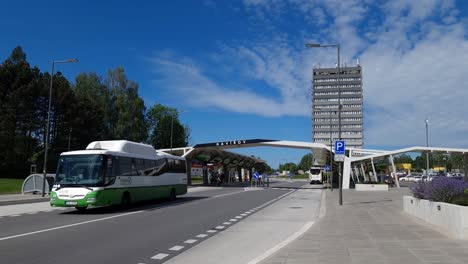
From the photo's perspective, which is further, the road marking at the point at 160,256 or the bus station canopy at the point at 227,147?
the bus station canopy at the point at 227,147

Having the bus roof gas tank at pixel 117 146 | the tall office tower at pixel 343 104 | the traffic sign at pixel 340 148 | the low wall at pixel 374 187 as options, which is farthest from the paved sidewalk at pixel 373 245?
the tall office tower at pixel 343 104

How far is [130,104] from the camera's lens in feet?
268

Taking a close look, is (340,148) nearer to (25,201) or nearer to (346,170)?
(25,201)

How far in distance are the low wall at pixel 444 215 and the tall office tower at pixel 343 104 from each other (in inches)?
3958

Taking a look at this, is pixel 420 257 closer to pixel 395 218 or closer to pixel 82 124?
pixel 395 218

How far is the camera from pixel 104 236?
11.9m

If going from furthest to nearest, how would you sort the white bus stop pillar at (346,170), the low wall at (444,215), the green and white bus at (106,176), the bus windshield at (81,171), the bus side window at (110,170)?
the white bus stop pillar at (346,170) → the bus side window at (110,170) → the bus windshield at (81,171) → the green and white bus at (106,176) → the low wall at (444,215)

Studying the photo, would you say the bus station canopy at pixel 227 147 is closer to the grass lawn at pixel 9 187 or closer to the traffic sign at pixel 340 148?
the grass lawn at pixel 9 187

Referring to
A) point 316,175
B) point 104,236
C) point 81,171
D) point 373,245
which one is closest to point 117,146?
point 81,171

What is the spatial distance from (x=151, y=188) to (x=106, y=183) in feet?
16.8

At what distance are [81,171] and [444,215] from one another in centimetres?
1310

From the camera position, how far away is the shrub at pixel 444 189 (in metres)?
12.7

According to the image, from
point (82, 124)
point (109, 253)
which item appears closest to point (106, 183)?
point (109, 253)

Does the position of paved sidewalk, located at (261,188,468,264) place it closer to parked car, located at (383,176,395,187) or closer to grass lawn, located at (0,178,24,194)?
grass lawn, located at (0,178,24,194)
